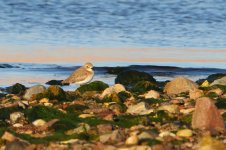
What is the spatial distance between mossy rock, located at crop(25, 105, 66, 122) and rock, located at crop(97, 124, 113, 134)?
4.36 feet

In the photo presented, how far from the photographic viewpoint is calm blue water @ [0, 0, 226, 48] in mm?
23605

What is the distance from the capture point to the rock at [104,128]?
33.0 feet

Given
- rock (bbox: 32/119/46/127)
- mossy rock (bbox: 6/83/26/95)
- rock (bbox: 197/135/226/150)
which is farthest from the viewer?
mossy rock (bbox: 6/83/26/95)

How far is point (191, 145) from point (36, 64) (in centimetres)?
1121

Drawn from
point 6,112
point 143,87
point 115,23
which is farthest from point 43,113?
point 115,23

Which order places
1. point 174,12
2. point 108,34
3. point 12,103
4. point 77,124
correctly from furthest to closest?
1. point 174,12
2. point 108,34
3. point 12,103
4. point 77,124

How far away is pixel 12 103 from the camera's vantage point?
41.2ft

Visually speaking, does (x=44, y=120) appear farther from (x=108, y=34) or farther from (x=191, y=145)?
(x=108, y=34)

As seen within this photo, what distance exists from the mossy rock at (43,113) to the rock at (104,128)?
1328 millimetres

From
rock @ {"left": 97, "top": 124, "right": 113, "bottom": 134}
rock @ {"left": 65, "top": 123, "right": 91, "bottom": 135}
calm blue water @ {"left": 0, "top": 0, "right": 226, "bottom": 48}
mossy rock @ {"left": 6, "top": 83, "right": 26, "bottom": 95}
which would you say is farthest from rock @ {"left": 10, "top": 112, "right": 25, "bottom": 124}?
calm blue water @ {"left": 0, "top": 0, "right": 226, "bottom": 48}

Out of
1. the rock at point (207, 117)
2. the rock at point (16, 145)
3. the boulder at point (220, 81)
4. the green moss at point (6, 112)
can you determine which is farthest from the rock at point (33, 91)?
the rock at point (16, 145)

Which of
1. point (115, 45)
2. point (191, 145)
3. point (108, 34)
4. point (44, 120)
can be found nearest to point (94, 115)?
point (44, 120)

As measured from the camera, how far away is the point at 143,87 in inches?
618

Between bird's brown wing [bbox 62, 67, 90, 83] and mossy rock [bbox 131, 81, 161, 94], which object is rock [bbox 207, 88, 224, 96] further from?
bird's brown wing [bbox 62, 67, 90, 83]
